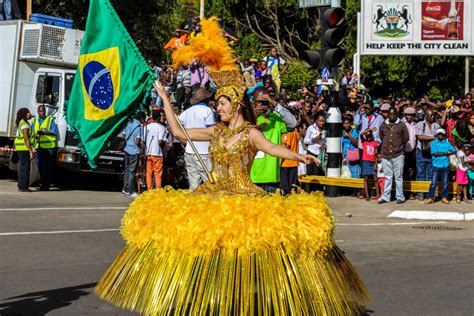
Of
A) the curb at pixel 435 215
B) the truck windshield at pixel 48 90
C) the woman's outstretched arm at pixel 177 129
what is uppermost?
the truck windshield at pixel 48 90

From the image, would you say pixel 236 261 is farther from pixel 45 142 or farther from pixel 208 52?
pixel 45 142

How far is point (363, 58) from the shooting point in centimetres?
3778

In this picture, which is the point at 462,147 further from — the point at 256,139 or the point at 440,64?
the point at 440,64

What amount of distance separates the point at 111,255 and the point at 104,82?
3320 mm

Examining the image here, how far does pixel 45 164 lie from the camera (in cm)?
1917

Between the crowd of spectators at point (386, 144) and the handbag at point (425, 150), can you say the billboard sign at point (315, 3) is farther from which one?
the handbag at point (425, 150)

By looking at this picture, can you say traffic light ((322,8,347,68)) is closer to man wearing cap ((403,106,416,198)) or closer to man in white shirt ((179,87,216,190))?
man wearing cap ((403,106,416,198))

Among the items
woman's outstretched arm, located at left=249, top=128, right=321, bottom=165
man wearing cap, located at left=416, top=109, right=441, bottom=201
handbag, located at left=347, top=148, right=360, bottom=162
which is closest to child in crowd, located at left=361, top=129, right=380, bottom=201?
handbag, located at left=347, top=148, right=360, bottom=162

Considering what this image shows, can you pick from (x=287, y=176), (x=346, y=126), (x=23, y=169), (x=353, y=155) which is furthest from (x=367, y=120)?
(x=23, y=169)

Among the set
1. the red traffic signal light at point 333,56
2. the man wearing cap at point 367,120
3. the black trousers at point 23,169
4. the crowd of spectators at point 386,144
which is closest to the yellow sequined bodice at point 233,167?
the crowd of spectators at point 386,144

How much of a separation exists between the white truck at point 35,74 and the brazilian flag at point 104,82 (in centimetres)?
1204

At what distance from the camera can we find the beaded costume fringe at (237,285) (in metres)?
6.21

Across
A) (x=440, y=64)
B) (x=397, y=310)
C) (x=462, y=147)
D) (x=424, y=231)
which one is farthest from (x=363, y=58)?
(x=397, y=310)

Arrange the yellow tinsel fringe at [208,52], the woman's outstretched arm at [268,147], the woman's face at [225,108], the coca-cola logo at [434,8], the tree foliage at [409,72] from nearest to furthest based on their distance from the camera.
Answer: the woman's outstretched arm at [268,147] < the woman's face at [225,108] < the yellow tinsel fringe at [208,52] < the coca-cola logo at [434,8] < the tree foliage at [409,72]
